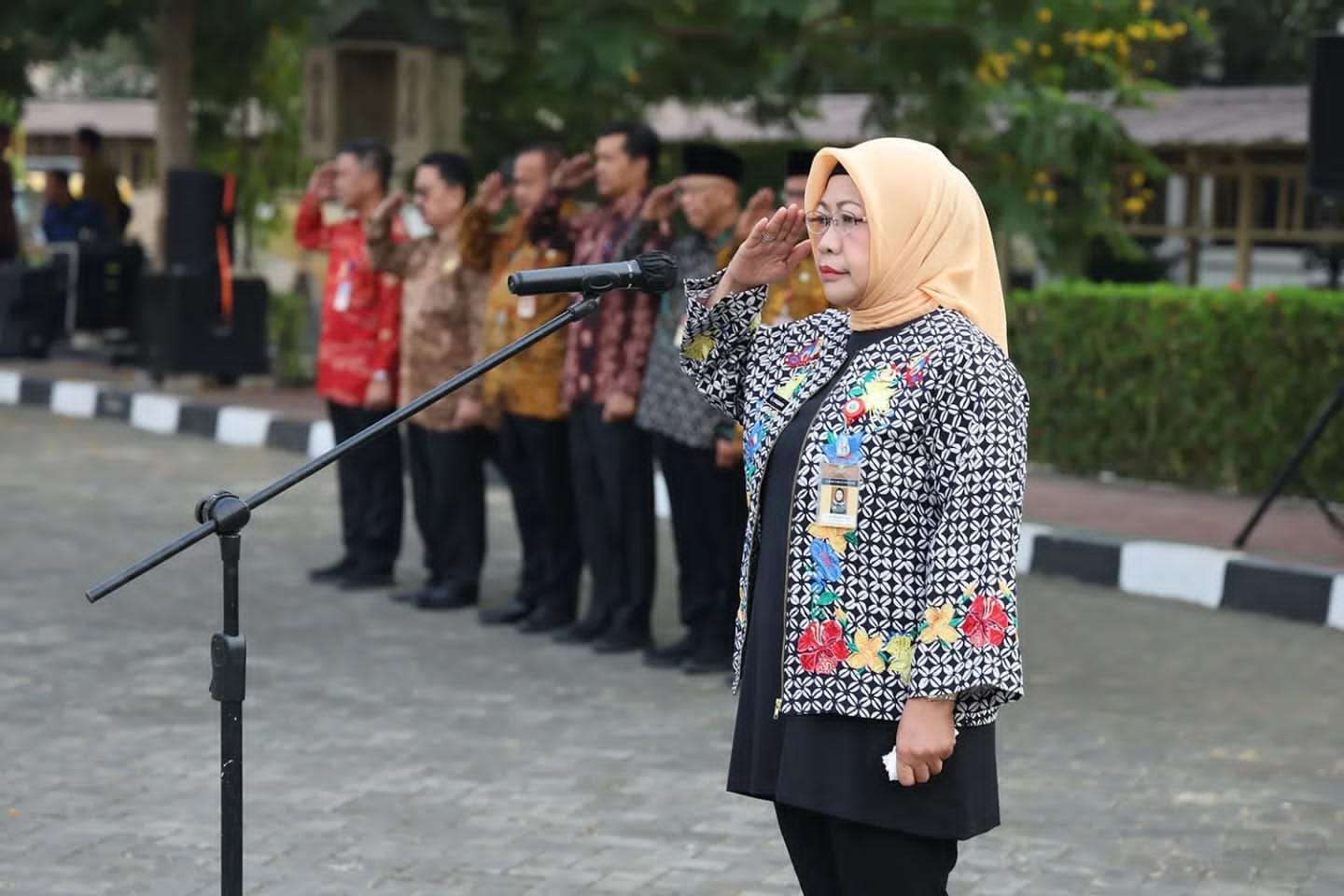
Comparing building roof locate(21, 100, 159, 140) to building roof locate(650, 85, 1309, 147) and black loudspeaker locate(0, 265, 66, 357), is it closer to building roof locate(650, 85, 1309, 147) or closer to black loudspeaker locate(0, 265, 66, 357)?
building roof locate(650, 85, 1309, 147)

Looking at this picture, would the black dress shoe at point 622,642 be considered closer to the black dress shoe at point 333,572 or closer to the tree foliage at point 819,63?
the black dress shoe at point 333,572

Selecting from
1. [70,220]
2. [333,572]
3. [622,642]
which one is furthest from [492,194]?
[70,220]

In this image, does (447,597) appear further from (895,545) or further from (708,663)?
(895,545)

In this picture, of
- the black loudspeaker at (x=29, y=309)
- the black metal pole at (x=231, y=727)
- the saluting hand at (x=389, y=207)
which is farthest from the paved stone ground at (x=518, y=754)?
the black loudspeaker at (x=29, y=309)

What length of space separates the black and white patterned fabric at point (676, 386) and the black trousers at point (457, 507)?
1.29 m

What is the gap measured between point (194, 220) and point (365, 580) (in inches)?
257

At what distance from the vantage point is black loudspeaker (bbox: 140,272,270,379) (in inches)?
614

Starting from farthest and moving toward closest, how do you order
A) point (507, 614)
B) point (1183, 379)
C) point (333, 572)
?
point (1183, 379), point (333, 572), point (507, 614)

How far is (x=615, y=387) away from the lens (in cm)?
820

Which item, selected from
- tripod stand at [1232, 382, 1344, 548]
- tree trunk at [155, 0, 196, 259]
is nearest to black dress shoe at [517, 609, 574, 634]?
tripod stand at [1232, 382, 1344, 548]

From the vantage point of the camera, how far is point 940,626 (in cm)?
341

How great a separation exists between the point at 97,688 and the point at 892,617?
436 cm

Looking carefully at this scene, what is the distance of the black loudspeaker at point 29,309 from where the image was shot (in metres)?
17.7

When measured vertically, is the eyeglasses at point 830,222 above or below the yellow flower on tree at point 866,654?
above
